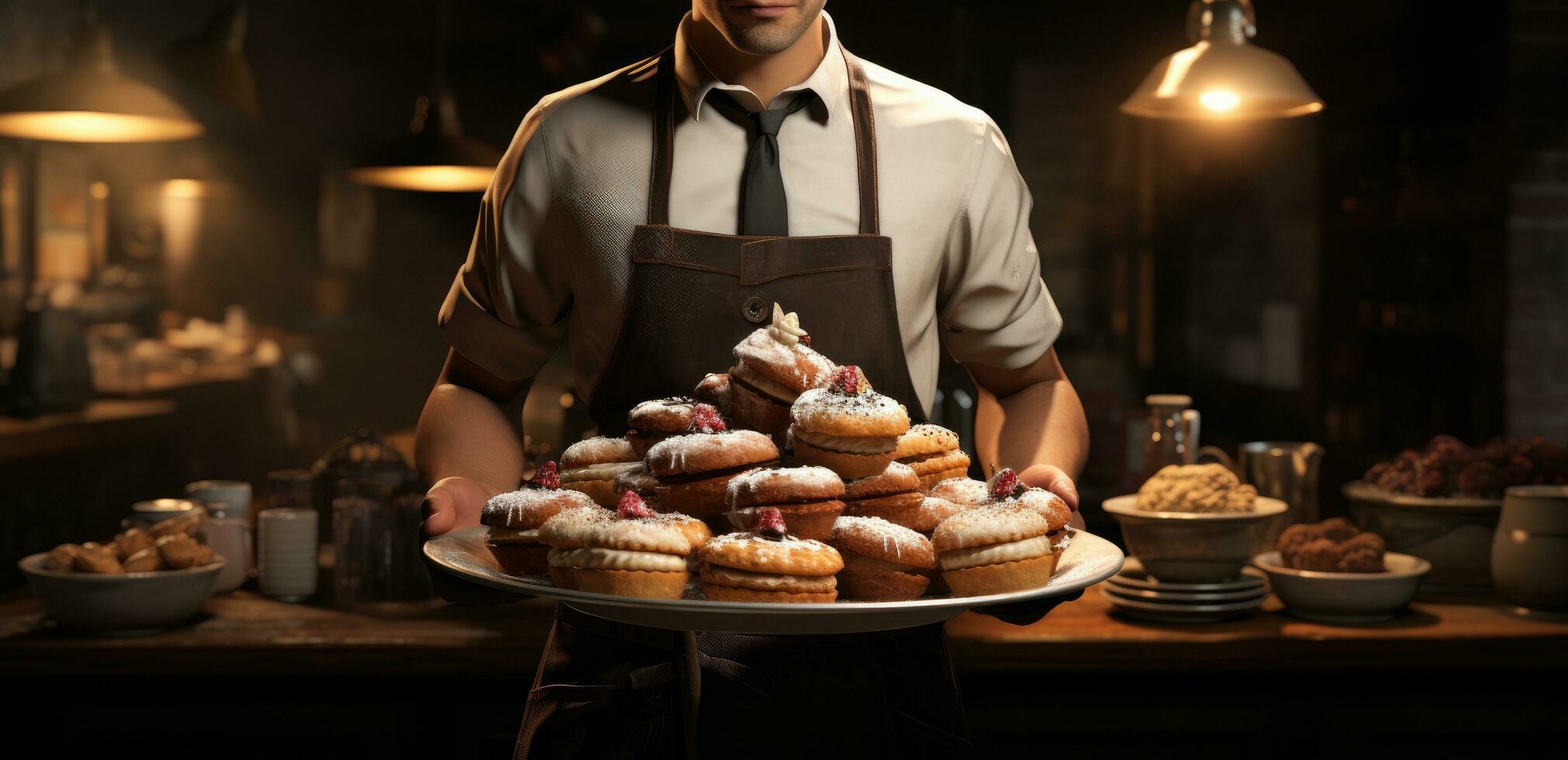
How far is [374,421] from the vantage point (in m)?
4.93

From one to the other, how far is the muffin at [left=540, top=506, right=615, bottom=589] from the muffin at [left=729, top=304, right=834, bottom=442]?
22 centimetres

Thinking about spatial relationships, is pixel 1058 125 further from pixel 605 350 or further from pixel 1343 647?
pixel 605 350

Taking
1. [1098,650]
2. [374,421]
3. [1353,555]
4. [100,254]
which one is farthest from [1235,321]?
[100,254]

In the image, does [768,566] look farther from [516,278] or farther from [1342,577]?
[1342,577]

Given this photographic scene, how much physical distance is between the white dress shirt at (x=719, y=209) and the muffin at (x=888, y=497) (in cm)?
27

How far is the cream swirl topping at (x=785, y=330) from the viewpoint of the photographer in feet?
5.25

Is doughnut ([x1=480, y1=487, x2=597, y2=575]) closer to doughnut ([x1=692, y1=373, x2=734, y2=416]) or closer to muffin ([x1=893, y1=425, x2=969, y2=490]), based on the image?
doughnut ([x1=692, y1=373, x2=734, y2=416])

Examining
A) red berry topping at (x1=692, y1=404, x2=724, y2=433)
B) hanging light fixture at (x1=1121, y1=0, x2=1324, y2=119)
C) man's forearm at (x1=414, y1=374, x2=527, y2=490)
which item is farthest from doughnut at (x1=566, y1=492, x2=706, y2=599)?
hanging light fixture at (x1=1121, y1=0, x2=1324, y2=119)

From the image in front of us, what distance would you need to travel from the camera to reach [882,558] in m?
1.46

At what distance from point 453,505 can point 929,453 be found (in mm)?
587

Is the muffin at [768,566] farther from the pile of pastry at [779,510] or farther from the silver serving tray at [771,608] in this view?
the silver serving tray at [771,608]

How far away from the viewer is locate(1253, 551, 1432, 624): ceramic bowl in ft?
9.59

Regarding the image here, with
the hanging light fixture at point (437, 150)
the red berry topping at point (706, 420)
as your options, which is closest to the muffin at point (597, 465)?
the red berry topping at point (706, 420)

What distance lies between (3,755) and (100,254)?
2.80 meters
